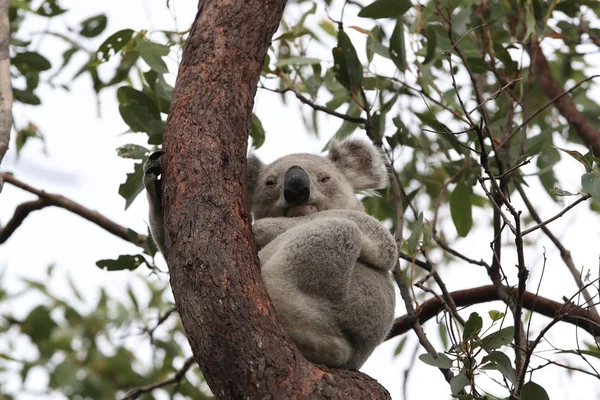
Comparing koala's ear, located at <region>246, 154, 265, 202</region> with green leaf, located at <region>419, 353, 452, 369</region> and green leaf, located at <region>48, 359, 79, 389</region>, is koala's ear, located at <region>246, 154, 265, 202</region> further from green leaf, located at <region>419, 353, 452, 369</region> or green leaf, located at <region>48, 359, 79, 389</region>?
green leaf, located at <region>48, 359, 79, 389</region>

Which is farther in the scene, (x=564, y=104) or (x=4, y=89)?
(x=564, y=104)

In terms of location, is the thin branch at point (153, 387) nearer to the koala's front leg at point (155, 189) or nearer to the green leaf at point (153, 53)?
the koala's front leg at point (155, 189)

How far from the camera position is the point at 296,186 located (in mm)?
3389

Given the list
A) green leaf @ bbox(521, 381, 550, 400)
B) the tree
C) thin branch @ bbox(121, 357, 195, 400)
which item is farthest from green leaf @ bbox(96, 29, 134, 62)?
green leaf @ bbox(521, 381, 550, 400)

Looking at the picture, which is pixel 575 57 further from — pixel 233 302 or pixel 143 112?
pixel 233 302

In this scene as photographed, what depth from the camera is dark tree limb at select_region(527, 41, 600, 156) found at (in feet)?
13.9

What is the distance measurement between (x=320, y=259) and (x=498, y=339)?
27.8 inches

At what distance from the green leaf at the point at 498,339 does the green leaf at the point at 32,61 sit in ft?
9.71

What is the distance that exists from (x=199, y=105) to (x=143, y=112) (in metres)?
1.43

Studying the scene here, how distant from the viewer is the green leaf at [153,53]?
3771 millimetres

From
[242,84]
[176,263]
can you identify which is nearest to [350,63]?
[242,84]

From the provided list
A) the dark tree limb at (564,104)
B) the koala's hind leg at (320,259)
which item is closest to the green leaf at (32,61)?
the koala's hind leg at (320,259)

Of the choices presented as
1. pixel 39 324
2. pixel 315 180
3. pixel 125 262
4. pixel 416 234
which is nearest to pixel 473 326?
pixel 416 234

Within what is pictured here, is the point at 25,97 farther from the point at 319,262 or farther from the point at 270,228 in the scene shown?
the point at 319,262
